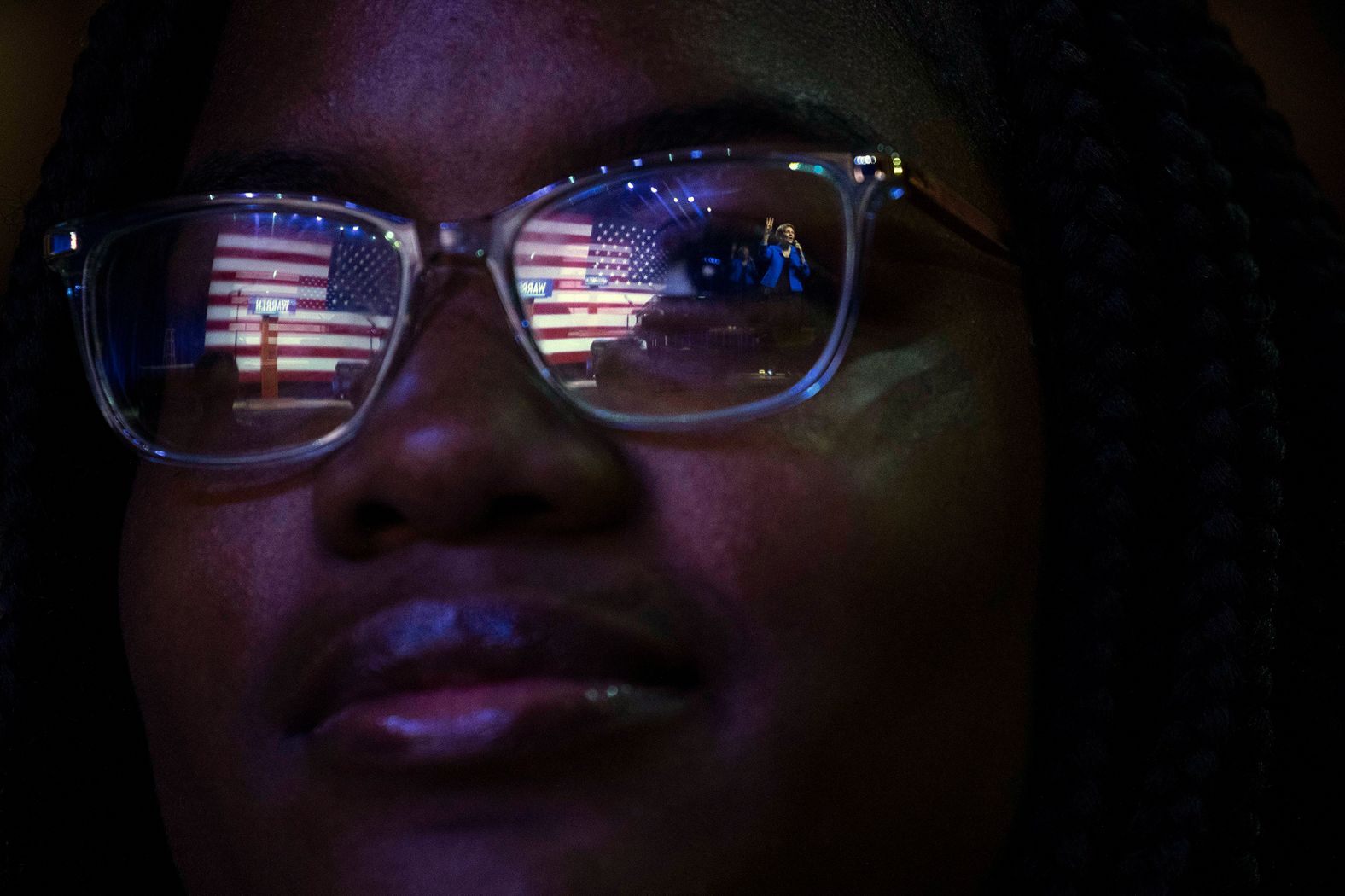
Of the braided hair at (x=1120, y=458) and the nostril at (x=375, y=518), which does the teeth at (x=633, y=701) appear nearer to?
the nostril at (x=375, y=518)

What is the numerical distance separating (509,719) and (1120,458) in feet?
2.26

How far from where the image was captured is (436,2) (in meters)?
1.26

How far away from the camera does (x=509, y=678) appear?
1062 millimetres

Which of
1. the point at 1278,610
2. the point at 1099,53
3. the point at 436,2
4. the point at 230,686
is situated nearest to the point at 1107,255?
the point at 1099,53

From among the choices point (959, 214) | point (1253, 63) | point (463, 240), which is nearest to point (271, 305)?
point (463, 240)

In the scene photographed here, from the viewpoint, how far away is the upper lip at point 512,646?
3.43 feet

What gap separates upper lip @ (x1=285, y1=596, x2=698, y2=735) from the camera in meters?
1.04

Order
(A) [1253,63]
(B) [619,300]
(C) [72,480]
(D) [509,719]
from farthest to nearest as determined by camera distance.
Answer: (A) [1253,63], (C) [72,480], (B) [619,300], (D) [509,719]

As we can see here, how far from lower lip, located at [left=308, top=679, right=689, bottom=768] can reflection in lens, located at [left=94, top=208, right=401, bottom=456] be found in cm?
31

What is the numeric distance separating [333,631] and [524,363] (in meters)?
0.31

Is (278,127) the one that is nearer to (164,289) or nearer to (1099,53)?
(164,289)

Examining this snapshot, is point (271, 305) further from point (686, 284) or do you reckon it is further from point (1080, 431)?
point (1080, 431)

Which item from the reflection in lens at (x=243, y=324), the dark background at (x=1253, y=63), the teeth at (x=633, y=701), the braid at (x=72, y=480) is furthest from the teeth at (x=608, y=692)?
the dark background at (x=1253, y=63)

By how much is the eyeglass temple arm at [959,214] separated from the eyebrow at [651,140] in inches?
2.6
